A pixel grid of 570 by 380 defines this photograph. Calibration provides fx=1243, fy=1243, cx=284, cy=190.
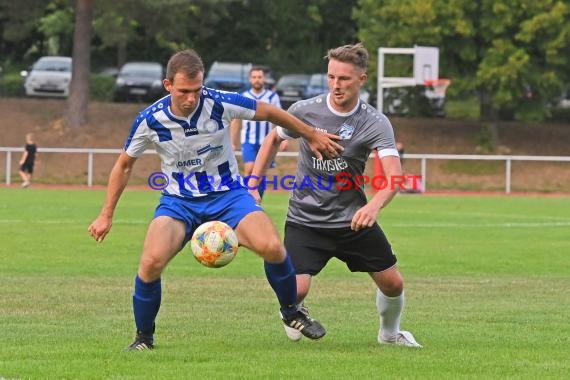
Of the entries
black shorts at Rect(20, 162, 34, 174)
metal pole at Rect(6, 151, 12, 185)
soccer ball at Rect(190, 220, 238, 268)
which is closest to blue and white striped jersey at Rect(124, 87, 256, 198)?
soccer ball at Rect(190, 220, 238, 268)

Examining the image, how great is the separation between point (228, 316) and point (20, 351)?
2518mm

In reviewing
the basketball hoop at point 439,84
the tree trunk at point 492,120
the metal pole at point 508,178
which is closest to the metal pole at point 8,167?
the basketball hoop at point 439,84

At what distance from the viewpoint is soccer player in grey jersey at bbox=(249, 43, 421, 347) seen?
26.5 ft

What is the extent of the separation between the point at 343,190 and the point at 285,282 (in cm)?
75

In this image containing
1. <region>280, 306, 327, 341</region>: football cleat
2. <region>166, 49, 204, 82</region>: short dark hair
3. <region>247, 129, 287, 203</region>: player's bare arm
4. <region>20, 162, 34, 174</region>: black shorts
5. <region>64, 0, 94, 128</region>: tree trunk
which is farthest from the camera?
<region>64, 0, 94, 128</region>: tree trunk

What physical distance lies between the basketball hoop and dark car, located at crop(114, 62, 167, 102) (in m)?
10.7

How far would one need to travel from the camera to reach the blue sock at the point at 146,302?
7.80m

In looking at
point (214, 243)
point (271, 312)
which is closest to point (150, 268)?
point (214, 243)

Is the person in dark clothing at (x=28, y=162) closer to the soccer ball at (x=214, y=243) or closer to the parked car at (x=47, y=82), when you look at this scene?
the parked car at (x=47, y=82)

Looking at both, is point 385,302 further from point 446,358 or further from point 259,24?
point 259,24

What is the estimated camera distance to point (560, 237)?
1912cm

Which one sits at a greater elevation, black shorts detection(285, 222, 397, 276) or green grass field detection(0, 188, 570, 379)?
black shorts detection(285, 222, 397, 276)

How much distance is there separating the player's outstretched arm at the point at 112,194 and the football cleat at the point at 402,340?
6.74 feet

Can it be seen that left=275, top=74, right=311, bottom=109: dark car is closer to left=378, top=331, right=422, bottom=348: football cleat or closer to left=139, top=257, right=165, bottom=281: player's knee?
left=378, top=331, right=422, bottom=348: football cleat
